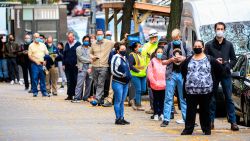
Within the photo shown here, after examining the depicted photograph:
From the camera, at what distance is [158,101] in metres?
21.0

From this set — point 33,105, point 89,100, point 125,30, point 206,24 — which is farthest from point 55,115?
point 125,30

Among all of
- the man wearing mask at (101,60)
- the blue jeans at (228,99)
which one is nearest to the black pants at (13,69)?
the man wearing mask at (101,60)

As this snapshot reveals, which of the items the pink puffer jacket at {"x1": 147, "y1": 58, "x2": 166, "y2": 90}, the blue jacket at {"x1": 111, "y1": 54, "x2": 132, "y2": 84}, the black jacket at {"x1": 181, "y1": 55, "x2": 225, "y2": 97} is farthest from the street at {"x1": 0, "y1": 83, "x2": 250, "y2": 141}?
the black jacket at {"x1": 181, "y1": 55, "x2": 225, "y2": 97}

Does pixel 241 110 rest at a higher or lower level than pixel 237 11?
lower

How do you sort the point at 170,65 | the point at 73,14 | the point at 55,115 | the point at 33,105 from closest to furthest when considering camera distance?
the point at 170,65 → the point at 55,115 → the point at 33,105 → the point at 73,14

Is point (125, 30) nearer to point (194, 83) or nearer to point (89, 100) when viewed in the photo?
point (89, 100)

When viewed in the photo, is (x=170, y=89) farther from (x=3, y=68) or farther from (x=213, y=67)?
(x=3, y=68)

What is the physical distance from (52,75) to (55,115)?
8.29 m

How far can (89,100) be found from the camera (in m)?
26.8

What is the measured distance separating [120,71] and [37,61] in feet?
31.2

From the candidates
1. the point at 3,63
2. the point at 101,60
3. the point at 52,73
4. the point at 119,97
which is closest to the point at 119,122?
the point at 119,97

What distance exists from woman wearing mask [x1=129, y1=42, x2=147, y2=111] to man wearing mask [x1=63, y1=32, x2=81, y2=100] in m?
3.71

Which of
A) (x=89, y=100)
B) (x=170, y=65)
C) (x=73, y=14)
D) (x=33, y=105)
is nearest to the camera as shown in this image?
(x=170, y=65)

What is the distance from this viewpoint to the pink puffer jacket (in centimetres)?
2097
